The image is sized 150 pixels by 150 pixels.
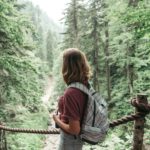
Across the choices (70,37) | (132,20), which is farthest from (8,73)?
(70,37)

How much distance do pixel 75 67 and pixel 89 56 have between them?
29029 millimetres

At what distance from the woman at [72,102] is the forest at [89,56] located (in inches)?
62.4

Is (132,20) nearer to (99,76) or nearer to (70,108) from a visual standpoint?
(70,108)

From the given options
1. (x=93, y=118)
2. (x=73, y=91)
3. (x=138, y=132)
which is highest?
(x=73, y=91)

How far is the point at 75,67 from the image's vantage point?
10.8ft

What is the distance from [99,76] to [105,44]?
13.6 ft

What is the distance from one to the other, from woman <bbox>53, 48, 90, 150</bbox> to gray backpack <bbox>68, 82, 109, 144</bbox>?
5 centimetres

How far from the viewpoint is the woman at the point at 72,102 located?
314 centimetres

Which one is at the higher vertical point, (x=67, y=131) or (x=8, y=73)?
(x=8, y=73)

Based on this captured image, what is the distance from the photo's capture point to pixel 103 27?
1233 inches

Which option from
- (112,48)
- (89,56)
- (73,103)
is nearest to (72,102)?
(73,103)

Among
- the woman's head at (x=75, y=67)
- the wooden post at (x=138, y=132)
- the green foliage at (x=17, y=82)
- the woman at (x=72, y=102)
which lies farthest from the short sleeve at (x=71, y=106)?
the green foliage at (x=17, y=82)

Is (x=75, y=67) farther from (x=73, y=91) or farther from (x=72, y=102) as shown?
(x=72, y=102)

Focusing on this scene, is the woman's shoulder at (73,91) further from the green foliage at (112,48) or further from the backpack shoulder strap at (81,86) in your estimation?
the green foliage at (112,48)
